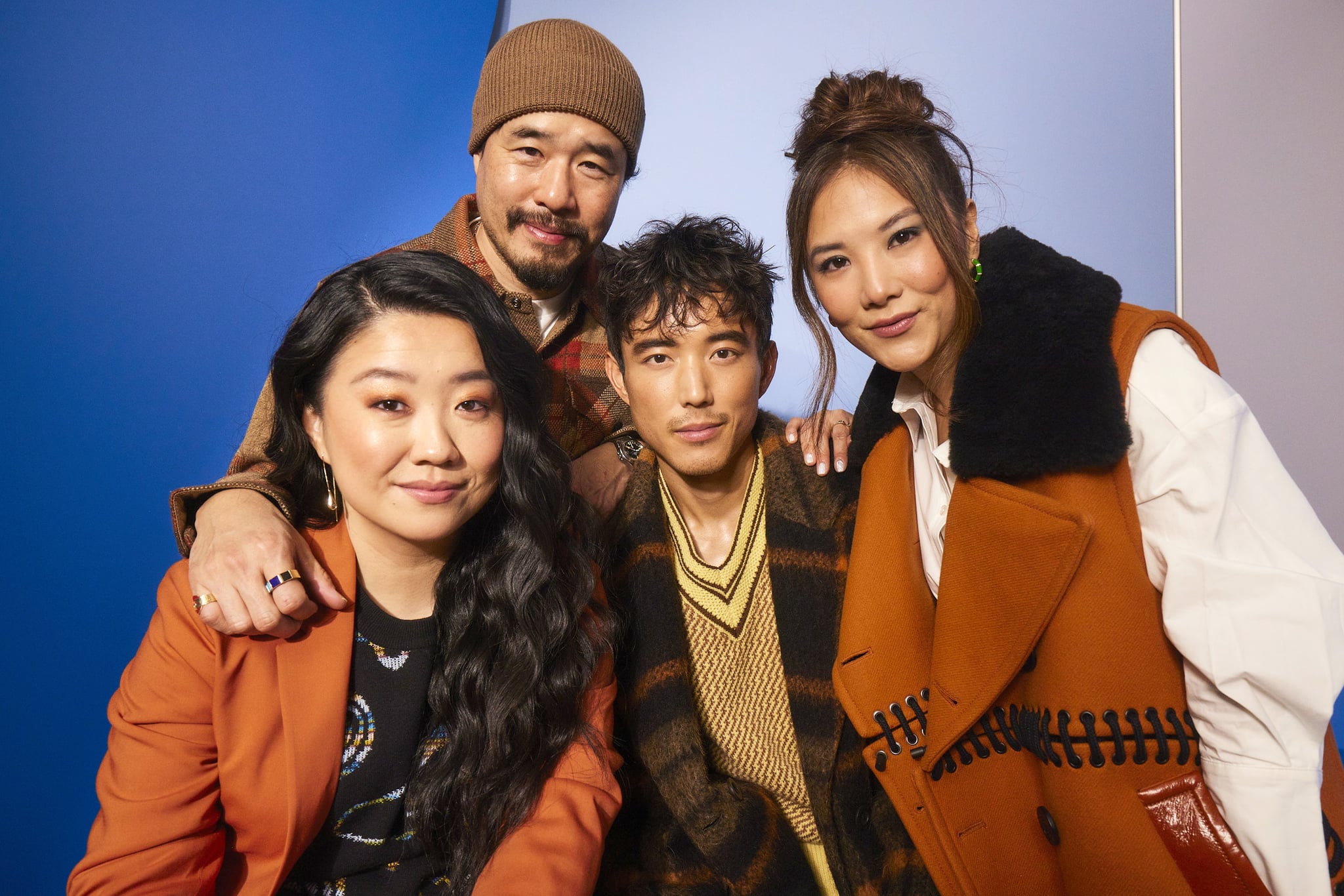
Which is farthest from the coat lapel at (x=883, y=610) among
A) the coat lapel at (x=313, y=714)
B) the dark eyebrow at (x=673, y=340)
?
the coat lapel at (x=313, y=714)

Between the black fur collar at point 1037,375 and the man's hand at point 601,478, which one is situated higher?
the man's hand at point 601,478

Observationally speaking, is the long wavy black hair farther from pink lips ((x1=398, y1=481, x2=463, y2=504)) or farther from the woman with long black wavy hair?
pink lips ((x1=398, y1=481, x2=463, y2=504))

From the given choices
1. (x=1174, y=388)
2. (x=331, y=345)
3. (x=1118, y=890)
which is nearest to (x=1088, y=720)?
(x=1118, y=890)

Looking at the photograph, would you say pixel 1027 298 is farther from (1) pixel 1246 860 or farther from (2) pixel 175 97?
(2) pixel 175 97

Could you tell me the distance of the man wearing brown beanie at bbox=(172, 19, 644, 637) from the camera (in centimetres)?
241

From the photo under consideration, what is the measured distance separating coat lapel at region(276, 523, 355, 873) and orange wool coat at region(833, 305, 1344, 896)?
1.02 m

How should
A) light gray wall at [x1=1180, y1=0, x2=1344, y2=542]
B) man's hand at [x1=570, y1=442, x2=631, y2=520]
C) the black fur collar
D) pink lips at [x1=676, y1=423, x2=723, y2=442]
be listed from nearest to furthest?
the black fur collar
pink lips at [x1=676, y1=423, x2=723, y2=442]
man's hand at [x1=570, y1=442, x2=631, y2=520]
light gray wall at [x1=1180, y1=0, x2=1344, y2=542]

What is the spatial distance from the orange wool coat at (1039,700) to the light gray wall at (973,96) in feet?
4.99

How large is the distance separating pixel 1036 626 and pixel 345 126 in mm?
2710

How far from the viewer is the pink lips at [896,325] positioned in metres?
1.70

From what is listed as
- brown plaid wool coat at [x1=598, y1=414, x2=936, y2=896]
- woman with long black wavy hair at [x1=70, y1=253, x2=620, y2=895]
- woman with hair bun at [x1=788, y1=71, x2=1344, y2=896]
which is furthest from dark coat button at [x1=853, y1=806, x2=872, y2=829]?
woman with long black wavy hair at [x1=70, y1=253, x2=620, y2=895]

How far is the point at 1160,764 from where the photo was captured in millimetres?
1495

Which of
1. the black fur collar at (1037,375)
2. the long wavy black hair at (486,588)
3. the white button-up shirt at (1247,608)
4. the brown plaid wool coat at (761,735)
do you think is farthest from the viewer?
the brown plaid wool coat at (761,735)

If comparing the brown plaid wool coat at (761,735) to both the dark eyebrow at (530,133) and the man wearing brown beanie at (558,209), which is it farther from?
the dark eyebrow at (530,133)
